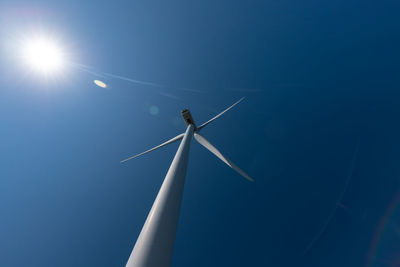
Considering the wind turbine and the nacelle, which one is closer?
the wind turbine

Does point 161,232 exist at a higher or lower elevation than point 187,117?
lower

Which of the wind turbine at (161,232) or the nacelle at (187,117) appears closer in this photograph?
the wind turbine at (161,232)

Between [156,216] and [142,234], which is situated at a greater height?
[156,216]

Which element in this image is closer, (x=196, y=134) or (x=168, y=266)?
(x=168, y=266)

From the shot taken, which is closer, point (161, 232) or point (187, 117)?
point (161, 232)

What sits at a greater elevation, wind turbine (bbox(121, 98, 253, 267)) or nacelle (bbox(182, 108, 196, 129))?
nacelle (bbox(182, 108, 196, 129))

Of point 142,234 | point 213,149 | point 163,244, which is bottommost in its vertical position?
point 163,244

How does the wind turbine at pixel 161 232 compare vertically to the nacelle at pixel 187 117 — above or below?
below

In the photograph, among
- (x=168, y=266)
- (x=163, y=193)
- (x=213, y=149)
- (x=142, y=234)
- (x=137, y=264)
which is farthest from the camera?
(x=213, y=149)

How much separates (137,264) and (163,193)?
101 inches

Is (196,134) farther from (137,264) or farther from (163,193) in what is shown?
(137,264)

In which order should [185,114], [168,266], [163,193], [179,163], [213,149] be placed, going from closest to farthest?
[168,266], [163,193], [179,163], [213,149], [185,114]

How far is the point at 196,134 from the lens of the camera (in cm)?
1997

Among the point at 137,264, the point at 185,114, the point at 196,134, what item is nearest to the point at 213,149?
the point at 196,134
